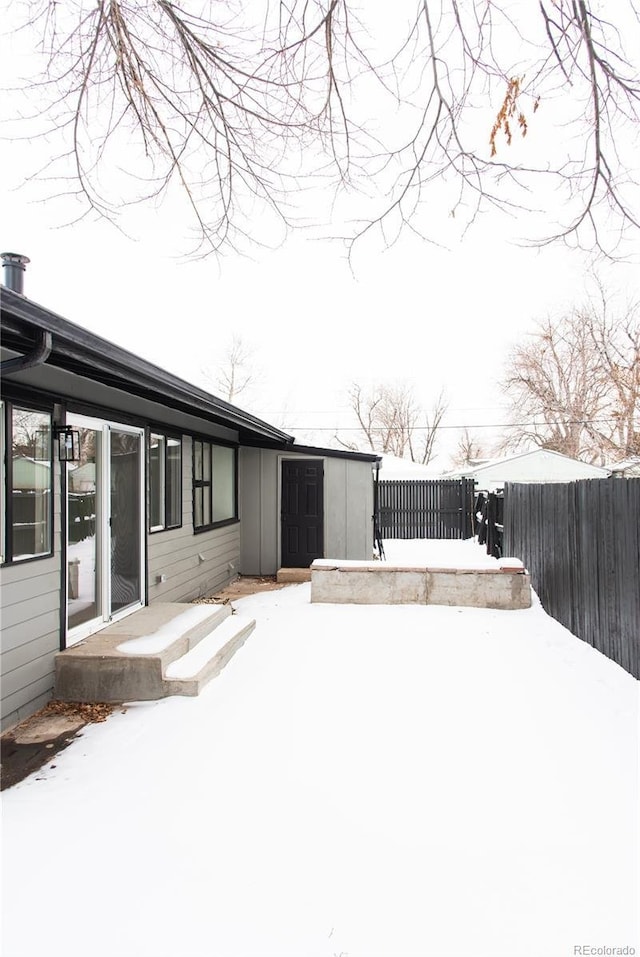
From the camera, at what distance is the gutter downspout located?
270cm

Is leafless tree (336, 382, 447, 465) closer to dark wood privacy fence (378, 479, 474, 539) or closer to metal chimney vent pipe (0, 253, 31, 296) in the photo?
dark wood privacy fence (378, 479, 474, 539)

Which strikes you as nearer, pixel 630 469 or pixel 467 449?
pixel 630 469

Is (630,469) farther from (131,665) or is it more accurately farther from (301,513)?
(131,665)

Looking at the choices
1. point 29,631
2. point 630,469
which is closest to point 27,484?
point 29,631

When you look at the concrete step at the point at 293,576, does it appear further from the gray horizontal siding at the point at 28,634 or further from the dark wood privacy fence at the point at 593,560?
the gray horizontal siding at the point at 28,634

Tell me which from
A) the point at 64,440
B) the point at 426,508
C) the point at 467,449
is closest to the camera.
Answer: the point at 64,440

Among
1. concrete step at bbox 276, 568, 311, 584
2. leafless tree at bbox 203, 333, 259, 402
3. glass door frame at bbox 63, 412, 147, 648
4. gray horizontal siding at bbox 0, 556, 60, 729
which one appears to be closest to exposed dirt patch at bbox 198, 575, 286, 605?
concrete step at bbox 276, 568, 311, 584

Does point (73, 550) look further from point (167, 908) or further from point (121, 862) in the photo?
point (167, 908)

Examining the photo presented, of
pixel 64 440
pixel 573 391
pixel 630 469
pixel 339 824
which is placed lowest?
pixel 339 824

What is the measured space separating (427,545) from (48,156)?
10.5 m

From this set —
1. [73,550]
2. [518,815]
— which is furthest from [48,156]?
[518,815]

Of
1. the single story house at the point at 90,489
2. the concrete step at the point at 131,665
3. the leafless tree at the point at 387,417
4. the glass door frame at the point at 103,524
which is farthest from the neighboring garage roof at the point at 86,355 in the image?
the leafless tree at the point at 387,417

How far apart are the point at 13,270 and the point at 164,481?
7.69 feet

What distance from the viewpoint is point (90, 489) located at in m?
4.25
